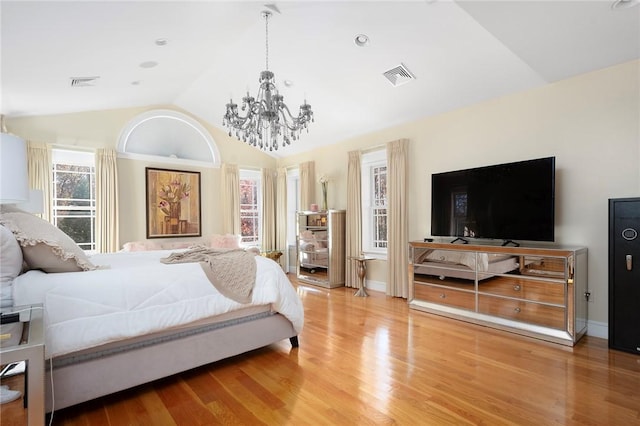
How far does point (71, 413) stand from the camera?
1.97 m

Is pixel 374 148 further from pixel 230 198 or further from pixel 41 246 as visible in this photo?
pixel 41 246

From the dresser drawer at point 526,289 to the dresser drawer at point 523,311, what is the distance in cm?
6

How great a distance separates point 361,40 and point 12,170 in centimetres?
314

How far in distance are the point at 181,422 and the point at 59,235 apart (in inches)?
60.2

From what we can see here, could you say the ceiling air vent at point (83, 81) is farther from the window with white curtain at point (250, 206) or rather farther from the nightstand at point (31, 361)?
the nightstand at point (31, 361)

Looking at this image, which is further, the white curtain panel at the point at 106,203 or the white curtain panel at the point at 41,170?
the white curtain panel at the point at 106,203

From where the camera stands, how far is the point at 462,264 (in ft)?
12.3

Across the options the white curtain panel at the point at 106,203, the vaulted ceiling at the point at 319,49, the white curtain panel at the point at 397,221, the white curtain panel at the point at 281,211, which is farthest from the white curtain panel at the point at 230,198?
the white curtain panel at the point at 397,221

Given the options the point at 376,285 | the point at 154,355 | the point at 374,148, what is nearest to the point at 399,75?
the point at 374,148

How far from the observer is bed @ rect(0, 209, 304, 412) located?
1847 mm

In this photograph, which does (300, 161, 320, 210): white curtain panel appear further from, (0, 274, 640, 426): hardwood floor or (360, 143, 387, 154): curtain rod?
(0, 274, 640, 426): hardwood floor

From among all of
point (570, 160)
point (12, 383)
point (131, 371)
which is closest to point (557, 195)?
point (570, 160)

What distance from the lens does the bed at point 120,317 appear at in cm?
185

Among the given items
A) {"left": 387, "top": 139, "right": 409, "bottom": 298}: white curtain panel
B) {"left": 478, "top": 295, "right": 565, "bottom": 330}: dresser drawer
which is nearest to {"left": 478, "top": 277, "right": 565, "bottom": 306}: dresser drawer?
{"left": 478, "top": 295, "right": 565, "bottom": 330}: dresser drawer
